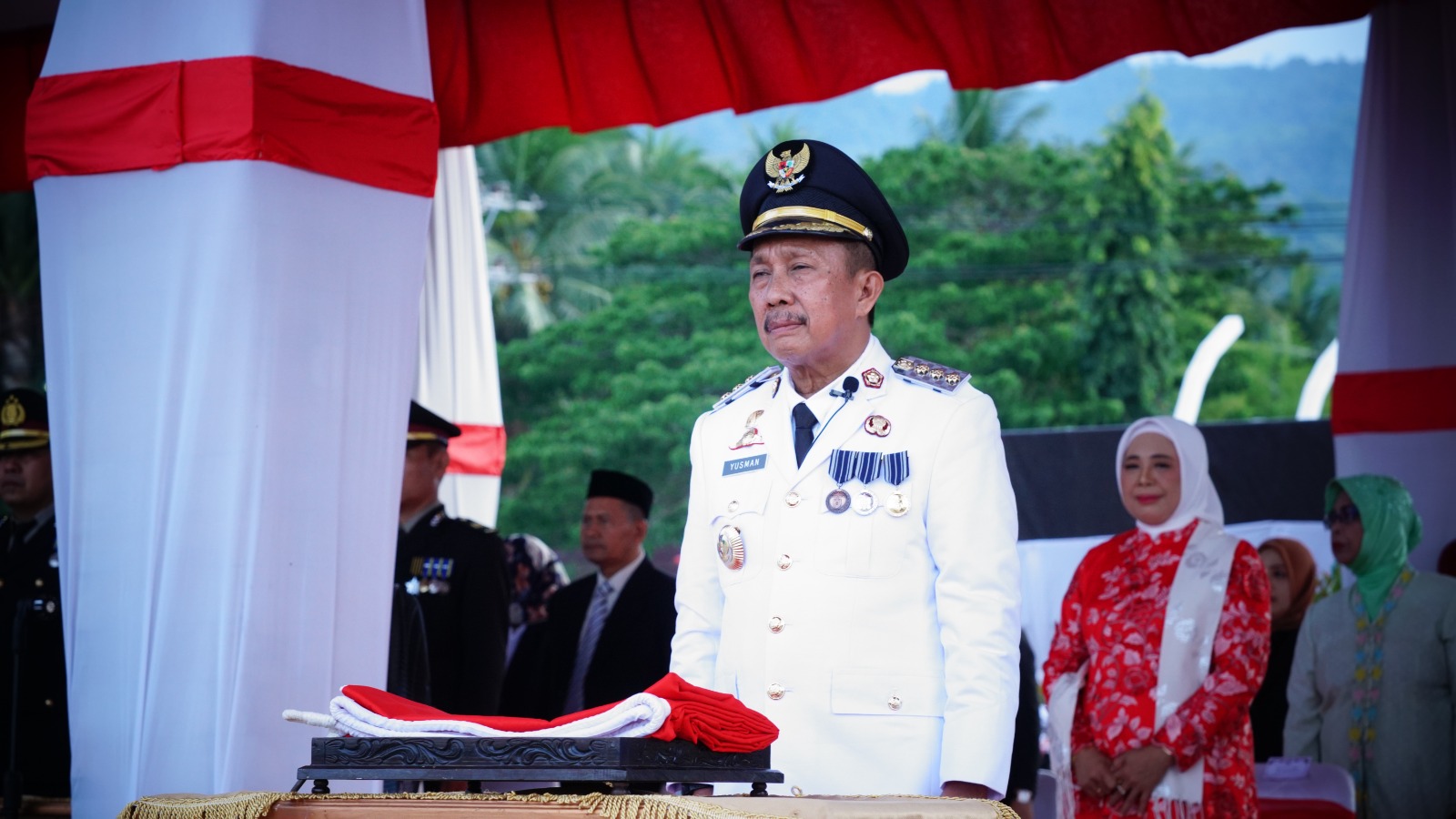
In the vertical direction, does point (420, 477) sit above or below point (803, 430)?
above

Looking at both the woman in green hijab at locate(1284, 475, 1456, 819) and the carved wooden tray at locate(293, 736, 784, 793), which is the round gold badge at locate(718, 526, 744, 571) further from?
the woman in green hijab at locate(1284, 475, 1456, 819)

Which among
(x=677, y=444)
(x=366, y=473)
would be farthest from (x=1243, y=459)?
(x=677, y=444)

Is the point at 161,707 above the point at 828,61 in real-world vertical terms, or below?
below

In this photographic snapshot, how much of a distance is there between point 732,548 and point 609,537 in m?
4.00

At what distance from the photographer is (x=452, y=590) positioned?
19.5 feet

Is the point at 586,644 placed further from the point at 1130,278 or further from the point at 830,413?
the point at 1130,278

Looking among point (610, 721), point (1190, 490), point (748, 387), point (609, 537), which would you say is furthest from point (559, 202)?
point (610, 721)

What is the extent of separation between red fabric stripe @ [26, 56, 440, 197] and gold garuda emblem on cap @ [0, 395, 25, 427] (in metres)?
2.52

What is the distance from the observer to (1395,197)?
6.32m

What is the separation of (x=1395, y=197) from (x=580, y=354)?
2660cm

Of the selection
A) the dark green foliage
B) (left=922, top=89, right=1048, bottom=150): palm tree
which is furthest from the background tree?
(left=922, top=89, right=1048, bottom=150): palm tree

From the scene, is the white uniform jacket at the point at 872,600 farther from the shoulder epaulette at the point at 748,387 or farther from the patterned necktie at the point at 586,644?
the patterned necktie at the point at 586,644

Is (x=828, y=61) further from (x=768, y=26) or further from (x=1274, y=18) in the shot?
(x=1274, y=18)

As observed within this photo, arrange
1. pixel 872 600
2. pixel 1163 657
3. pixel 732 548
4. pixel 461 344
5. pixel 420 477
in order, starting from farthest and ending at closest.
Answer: pixel 461 344 → pixel 420 477 → pixel 1163 657 → pixel 732 548 → pixel 872 600
